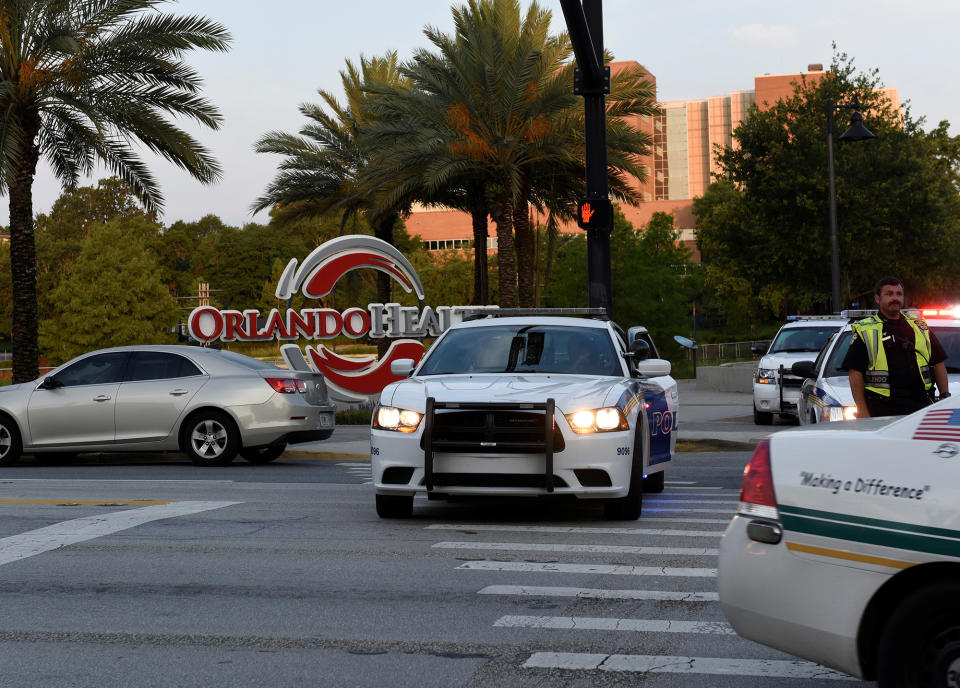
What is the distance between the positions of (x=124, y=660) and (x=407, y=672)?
1325mm

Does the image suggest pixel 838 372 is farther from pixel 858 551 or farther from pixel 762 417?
pixel 762 417

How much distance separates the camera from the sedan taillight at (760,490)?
175 inches

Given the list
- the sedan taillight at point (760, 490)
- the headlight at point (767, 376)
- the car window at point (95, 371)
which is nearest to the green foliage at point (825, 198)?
the headlight at point (767, 376)

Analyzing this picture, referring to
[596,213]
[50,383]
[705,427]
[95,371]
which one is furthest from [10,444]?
[705,427]

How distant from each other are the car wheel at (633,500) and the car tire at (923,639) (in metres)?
5.23

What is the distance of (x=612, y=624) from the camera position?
615 centimetres

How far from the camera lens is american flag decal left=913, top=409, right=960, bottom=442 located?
4191 mm

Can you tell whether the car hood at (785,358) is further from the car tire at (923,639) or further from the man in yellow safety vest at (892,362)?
the car tire at (923,639)

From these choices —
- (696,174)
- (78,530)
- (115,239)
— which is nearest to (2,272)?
(115,239)

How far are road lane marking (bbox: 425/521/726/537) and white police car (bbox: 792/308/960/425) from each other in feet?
8.59

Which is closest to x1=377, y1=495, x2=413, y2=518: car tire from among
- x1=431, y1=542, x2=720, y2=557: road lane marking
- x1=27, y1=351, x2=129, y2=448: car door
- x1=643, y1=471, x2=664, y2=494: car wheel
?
x1=431, y1=542, x2=720, y2=557: road lane marking

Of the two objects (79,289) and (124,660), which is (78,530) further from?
(79,289)

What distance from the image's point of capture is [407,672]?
534 centimetres

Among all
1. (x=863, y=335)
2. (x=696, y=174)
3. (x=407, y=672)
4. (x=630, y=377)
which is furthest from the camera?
(x=696, y=174)
